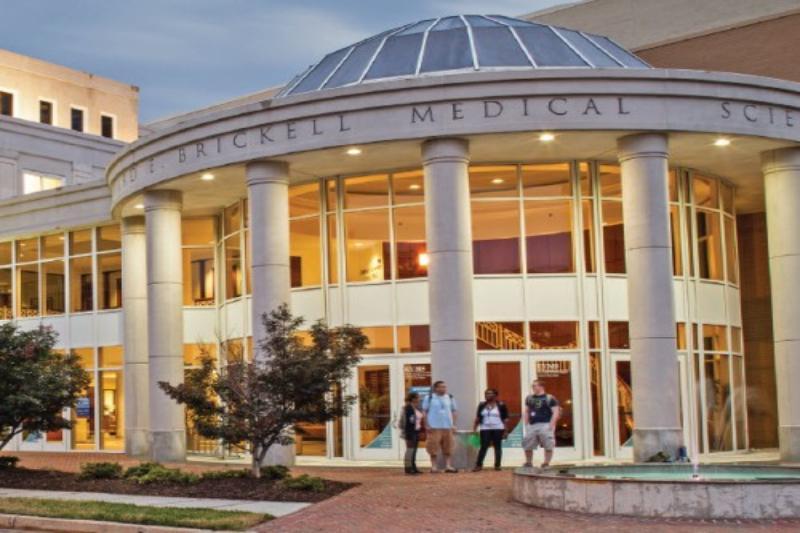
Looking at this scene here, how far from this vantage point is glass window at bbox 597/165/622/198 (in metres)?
27.5

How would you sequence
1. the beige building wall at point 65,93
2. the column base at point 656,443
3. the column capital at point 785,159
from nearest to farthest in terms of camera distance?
the column base at point 656,443 → the column capital at point 785,159 → the beige building wall at point 65,93

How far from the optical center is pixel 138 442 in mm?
32906

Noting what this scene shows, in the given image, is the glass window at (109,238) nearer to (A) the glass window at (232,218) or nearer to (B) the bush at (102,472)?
(A) the glass window at (232,218)

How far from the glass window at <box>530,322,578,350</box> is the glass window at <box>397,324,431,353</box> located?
2.38 meters

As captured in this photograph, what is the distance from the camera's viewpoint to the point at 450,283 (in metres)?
24.4

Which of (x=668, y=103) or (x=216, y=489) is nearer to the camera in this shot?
(x=216, y=489)

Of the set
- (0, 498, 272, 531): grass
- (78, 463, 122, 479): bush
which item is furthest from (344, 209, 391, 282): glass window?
(0, 498, 272, 531): grass

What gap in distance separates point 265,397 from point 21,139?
35392 millimetres

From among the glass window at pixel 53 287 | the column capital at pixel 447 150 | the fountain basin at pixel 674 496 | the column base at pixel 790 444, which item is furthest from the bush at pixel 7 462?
the column base at pixel 790 444

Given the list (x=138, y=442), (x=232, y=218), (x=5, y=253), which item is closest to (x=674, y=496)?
(x=232, y=218)

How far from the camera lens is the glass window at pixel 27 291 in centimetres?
3834

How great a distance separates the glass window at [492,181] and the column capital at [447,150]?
7.86 ft

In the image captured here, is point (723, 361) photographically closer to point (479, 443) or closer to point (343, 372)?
point (479, 443)

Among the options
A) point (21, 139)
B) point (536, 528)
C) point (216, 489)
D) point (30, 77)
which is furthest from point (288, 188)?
point (30, 77)
